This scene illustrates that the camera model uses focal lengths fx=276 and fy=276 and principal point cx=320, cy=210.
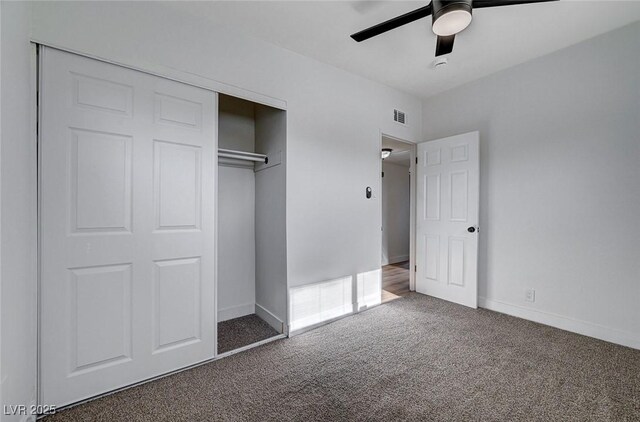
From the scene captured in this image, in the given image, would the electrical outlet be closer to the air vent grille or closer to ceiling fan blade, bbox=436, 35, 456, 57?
the air vent grille

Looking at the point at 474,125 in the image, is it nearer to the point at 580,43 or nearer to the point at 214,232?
the point at 580,43

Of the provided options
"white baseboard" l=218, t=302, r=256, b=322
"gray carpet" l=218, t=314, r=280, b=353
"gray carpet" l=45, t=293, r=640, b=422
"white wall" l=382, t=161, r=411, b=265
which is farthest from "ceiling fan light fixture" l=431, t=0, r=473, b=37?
"white wall" l=382, t=161, r=411, b=265

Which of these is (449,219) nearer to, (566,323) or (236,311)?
(566,323)

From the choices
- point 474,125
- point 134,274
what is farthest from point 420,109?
point 134,274

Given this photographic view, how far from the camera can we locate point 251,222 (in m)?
3.11

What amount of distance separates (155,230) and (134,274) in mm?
317

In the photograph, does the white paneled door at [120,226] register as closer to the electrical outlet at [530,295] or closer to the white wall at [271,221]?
the white wall at [271,221]

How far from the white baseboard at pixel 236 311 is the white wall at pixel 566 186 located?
2731mm

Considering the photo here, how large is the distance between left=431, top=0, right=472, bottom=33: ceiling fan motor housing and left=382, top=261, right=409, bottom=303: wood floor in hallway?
117 inches

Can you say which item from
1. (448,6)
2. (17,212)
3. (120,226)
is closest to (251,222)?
(120,226)

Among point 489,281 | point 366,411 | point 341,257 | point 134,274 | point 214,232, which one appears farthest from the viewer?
point 489,281

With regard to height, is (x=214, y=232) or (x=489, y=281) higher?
(x=214, y=232)

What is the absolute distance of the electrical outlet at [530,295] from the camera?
290 centimetres

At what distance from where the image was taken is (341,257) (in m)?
3.04
